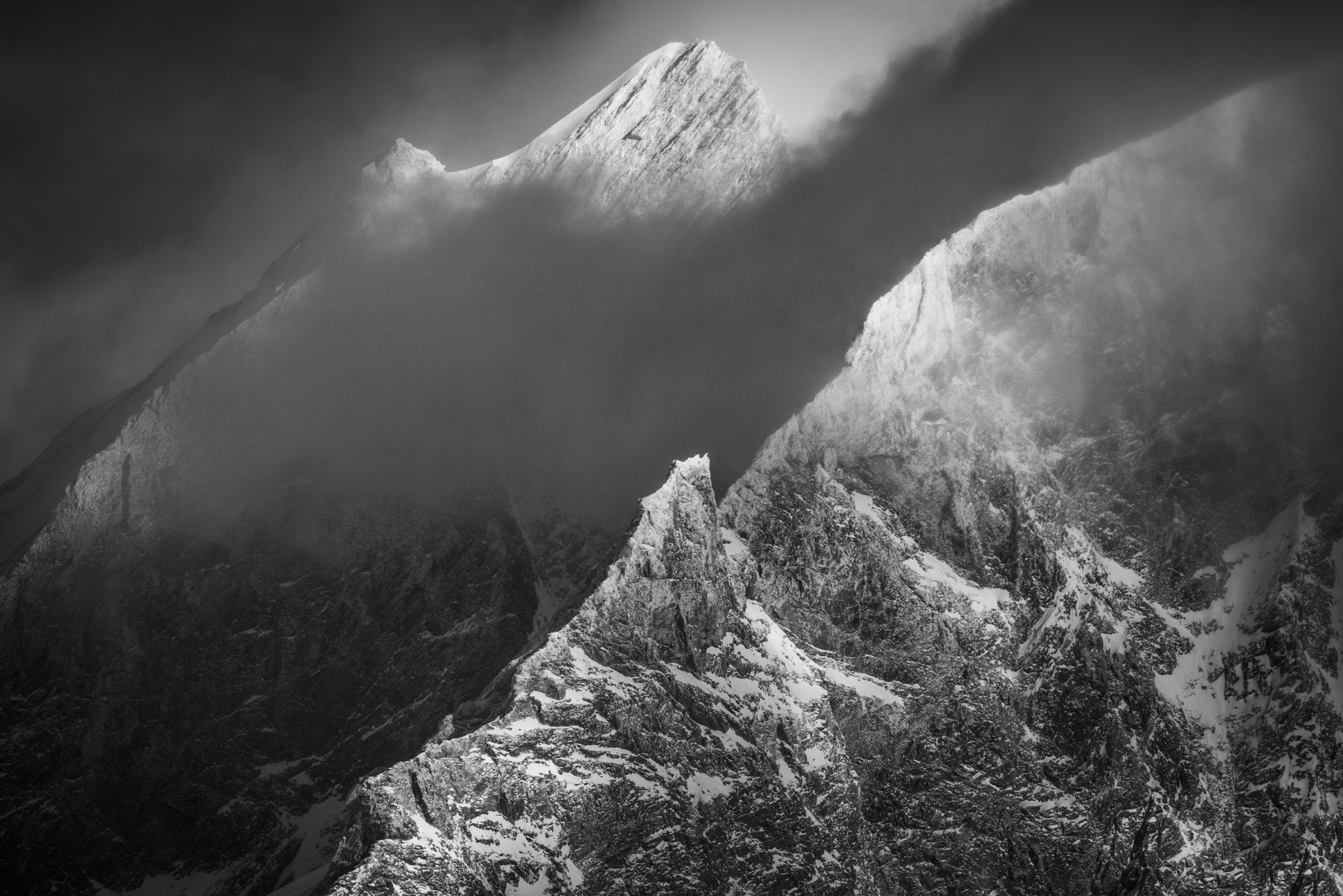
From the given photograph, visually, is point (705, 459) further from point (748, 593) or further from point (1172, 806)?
point (1172, 806)

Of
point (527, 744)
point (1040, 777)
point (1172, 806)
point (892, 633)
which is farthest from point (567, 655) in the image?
point (1172, 806)

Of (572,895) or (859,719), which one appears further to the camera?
(859,719)

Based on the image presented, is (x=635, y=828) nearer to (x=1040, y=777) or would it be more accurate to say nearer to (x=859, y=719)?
(x=859, y=719)

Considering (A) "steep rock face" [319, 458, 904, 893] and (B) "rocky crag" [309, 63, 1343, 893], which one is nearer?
(A) "steep rock face" [319, 458, 904, 893]

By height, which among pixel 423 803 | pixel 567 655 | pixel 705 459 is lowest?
pixel 423 803

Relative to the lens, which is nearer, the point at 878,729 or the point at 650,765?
the point at 650,765

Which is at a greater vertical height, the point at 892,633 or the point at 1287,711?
→ the point at 892,633

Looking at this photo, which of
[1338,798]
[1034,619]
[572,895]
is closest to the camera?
[572,895]

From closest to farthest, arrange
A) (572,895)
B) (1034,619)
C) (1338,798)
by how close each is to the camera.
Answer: (572,895)
(1338,798)
(1034,619)

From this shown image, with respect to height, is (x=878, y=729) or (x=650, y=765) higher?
(x=878, y=729)

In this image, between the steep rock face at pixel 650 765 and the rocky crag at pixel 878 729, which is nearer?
the steep rock face at pixel 650 765
